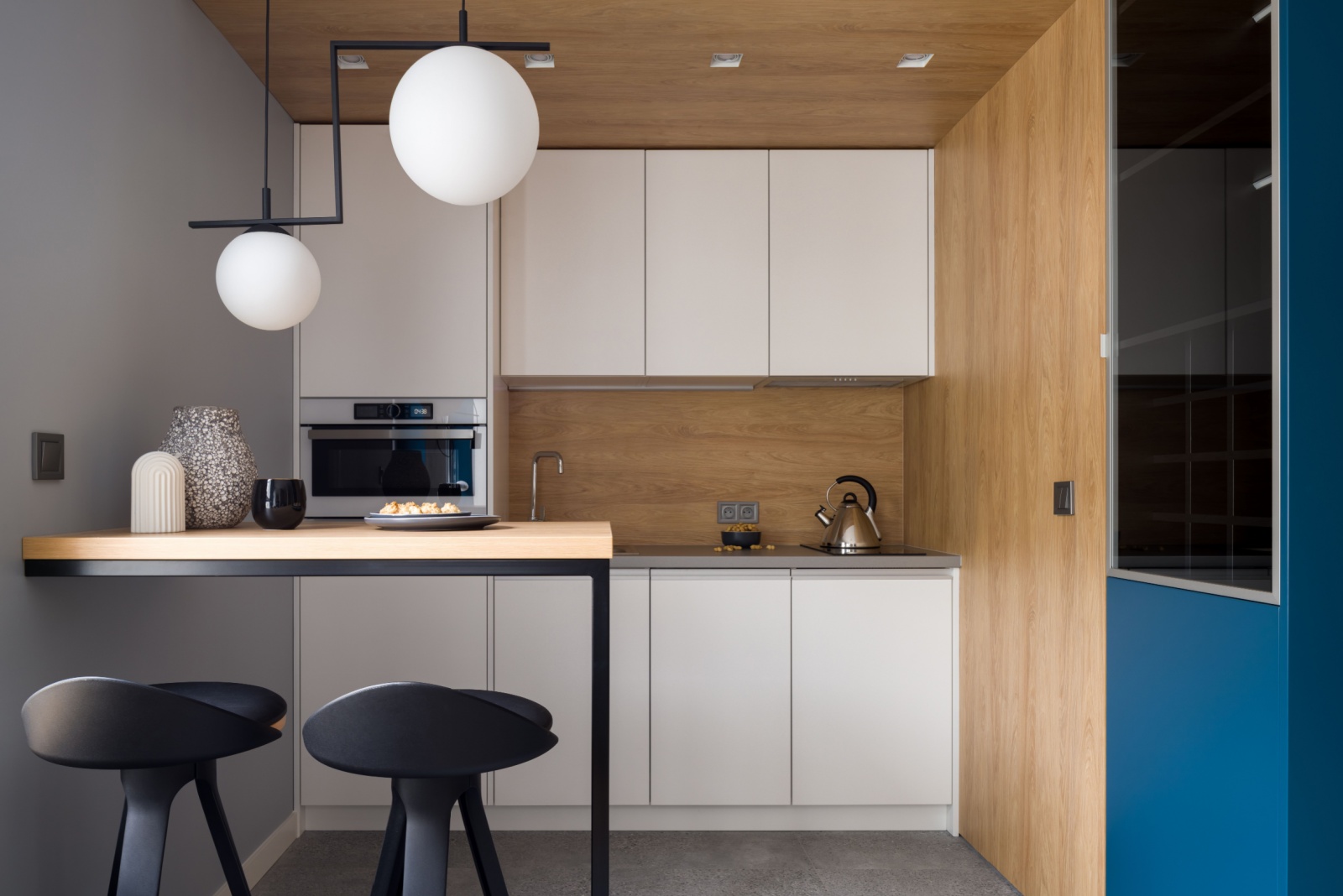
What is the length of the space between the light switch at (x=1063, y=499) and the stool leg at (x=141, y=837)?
6.63 feet

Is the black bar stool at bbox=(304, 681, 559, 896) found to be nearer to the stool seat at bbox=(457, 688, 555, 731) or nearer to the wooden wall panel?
the stool seat at bbox=(457, 688, 555, 731)

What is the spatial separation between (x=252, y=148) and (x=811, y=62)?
66.4 inches

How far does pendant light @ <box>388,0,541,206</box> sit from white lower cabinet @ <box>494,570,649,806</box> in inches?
74.4

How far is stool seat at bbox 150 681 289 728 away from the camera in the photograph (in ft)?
5.35

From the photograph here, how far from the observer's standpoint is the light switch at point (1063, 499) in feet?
7.72

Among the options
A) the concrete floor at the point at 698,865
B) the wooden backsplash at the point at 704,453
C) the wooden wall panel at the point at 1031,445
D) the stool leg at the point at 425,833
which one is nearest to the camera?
the stool leg at the point at 425,833

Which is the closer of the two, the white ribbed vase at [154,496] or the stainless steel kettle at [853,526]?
the white ribbed vase at [154,496]

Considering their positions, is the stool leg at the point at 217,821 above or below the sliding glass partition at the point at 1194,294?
below

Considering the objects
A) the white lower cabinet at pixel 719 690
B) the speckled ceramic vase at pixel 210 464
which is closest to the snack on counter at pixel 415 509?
the speckled ceramic vase at pixel 210 464

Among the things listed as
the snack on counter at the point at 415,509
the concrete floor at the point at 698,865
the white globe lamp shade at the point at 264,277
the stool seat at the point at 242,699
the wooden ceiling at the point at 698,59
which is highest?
the wooden ceiling at the point at 698,59

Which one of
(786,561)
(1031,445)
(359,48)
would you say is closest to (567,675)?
(786,561)

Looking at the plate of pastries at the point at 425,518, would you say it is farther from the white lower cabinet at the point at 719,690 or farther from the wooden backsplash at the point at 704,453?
the wooden backsplash at the point at 704,453

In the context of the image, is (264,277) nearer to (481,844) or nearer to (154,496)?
(154,496)

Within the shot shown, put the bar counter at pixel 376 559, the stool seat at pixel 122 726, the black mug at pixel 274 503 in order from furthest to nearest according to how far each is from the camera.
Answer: the black mug at pixel 274 503
the bar counter at pixel 376 559
the stool seat at pixel 122 726
